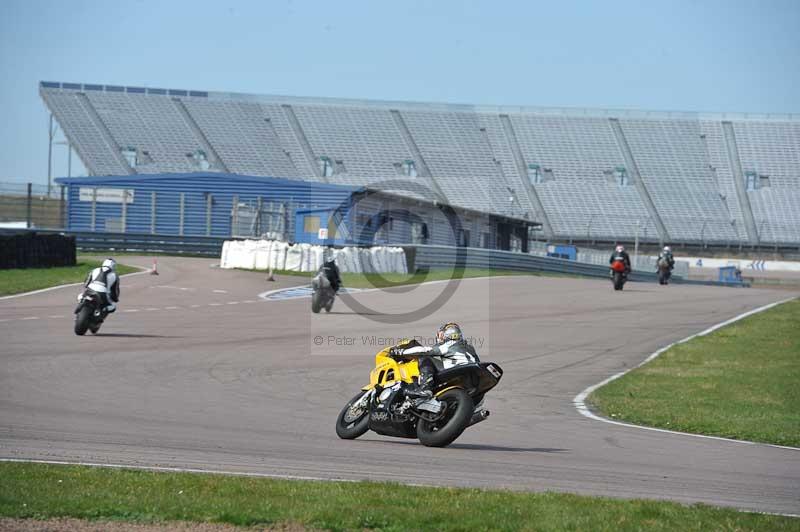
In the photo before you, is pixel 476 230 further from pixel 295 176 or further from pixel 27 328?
pixel 27 328

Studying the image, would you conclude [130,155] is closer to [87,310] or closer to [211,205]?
[211,205]

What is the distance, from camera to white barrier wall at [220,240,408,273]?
131 ft

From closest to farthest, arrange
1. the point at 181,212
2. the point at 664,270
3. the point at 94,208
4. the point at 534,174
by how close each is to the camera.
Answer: the point at 664,270
the point at 181,212
the point at 94,208
the point at 534,174

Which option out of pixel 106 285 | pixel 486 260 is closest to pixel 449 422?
pixel 106 285

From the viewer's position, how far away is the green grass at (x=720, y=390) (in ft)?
42.0

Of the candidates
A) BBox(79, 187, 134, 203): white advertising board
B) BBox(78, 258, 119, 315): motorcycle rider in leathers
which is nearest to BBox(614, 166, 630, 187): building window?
BBox(79, 187, 134, 203): white advertising board

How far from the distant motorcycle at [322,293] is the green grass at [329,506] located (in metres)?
18.4

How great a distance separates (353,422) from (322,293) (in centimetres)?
1577

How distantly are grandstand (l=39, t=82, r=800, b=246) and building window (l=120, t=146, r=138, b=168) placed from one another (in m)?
0.11

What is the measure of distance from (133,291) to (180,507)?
25052mm

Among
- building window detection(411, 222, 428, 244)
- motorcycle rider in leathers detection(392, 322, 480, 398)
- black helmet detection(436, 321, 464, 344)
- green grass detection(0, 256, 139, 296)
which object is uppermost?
building window detection(411, 222, 428, 244)

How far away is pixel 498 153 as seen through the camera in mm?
77250

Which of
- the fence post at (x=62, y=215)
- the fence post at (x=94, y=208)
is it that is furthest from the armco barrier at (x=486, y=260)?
the fence post at (x=62, y=215)

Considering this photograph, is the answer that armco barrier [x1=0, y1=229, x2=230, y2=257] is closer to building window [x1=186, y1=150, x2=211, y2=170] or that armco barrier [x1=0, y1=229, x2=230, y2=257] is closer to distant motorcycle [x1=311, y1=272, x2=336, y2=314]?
building window [x1=186, y1=150, x2=211, y2=170]
